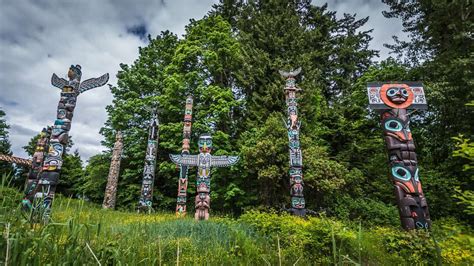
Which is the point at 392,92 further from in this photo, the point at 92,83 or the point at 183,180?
the point at 92,83

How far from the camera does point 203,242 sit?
12.0ft

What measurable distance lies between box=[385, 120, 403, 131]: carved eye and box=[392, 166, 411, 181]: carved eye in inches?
44.5

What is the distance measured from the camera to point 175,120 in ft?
55.8

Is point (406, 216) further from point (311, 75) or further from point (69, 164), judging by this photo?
point (69, 164)

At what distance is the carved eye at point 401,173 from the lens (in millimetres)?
6297

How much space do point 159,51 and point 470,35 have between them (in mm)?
18415

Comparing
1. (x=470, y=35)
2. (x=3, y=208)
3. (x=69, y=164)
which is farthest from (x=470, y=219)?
(x=69, y=164)

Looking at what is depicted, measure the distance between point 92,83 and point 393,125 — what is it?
32.1ft

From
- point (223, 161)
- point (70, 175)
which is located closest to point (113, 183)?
point (223, 161)

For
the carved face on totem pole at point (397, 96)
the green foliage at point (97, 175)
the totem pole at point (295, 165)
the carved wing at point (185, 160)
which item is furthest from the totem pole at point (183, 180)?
the carved face on totem pole at point (397, 96)

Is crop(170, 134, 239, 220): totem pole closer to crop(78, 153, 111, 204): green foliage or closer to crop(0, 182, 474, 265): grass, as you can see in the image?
crop(0, 182, 474, 265): grass

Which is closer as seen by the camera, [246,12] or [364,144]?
[364,144]

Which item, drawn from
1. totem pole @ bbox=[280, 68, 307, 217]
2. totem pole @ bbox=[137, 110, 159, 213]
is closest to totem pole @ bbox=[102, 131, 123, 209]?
totem pole @ bbox=[137, 110, 159, 213]

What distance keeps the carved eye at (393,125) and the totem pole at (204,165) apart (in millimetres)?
5100
